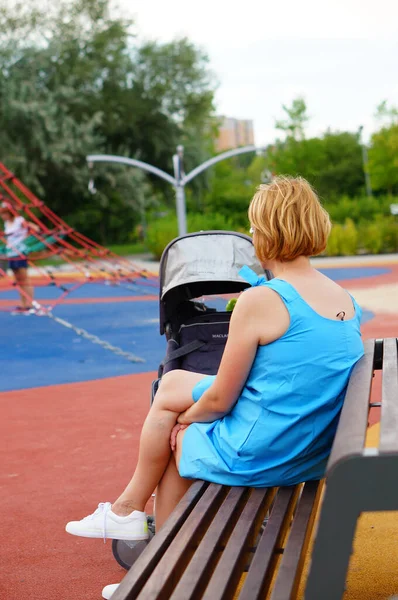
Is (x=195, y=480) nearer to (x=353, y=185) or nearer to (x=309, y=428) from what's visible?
(x=309, y=428)

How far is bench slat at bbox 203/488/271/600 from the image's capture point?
6.95 ft

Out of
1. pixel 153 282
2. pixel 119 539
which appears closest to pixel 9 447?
pixel 119 539

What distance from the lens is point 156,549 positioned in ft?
7.80

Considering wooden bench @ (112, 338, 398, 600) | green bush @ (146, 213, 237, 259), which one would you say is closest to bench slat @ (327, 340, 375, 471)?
wooden bench @ (112, 338, 398, 600)

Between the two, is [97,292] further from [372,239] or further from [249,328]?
[249,328]

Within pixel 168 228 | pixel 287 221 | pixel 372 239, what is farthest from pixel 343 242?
pixel 287 221

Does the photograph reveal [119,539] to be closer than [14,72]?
Yes

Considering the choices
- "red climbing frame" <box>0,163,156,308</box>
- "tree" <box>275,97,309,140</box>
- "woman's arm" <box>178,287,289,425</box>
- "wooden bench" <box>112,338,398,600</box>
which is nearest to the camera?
"wooden bench" <box>112,338,398,600</box>

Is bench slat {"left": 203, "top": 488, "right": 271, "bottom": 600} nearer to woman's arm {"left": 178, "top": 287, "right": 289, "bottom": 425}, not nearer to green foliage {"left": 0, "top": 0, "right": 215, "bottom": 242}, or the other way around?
woman's arm {"left": 178, "top": 287, "right": 289, "bottom": 425}

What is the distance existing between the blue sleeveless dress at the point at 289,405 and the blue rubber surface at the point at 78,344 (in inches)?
81.8

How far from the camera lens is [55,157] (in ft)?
115

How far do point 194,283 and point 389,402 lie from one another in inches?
97.0

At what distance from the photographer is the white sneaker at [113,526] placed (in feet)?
10.2

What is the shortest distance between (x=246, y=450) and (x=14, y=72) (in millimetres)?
35285
